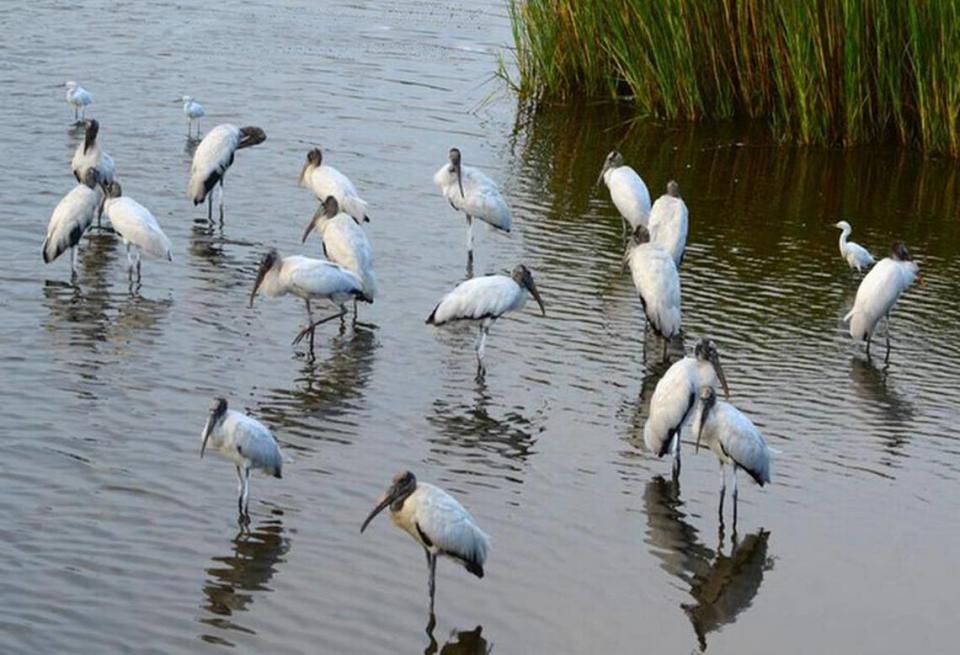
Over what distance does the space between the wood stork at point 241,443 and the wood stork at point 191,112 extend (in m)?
10.2

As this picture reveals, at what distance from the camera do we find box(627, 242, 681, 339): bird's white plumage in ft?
45.1

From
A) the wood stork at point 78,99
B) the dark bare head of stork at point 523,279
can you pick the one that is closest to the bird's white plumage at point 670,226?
the dark bare head of stork at point 523,279

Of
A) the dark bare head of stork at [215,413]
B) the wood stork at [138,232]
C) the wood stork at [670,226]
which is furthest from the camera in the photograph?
the wood stork at [670,226]

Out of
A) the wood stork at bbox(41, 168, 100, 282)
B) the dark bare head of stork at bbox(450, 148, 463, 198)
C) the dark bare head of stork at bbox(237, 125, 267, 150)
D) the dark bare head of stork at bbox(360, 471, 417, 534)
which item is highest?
the dark bare head of stork at bbox(450, 148, 463, 198)

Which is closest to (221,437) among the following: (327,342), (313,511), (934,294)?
(313,511)

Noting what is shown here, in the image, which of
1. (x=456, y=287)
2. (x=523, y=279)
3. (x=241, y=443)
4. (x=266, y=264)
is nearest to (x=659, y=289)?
(x=523, y=279)

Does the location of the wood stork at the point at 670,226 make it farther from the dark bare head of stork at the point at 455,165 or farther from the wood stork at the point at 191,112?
the wood stork at the point at 191,112

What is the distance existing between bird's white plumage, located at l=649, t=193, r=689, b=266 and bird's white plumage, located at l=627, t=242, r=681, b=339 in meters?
1.24

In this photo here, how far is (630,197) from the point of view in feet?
56.2

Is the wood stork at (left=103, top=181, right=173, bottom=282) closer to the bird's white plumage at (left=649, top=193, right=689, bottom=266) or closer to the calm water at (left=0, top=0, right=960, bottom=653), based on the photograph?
the calm water at (left=0, top=0, right=960, bottom=653)

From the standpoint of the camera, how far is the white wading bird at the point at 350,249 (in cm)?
1438

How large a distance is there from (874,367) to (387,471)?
444cm

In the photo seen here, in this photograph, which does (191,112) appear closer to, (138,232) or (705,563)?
(138,232)

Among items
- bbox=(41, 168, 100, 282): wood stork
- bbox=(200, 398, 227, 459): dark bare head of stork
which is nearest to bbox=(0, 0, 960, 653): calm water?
bbox=(41, 168, 100, 282): wood stork
